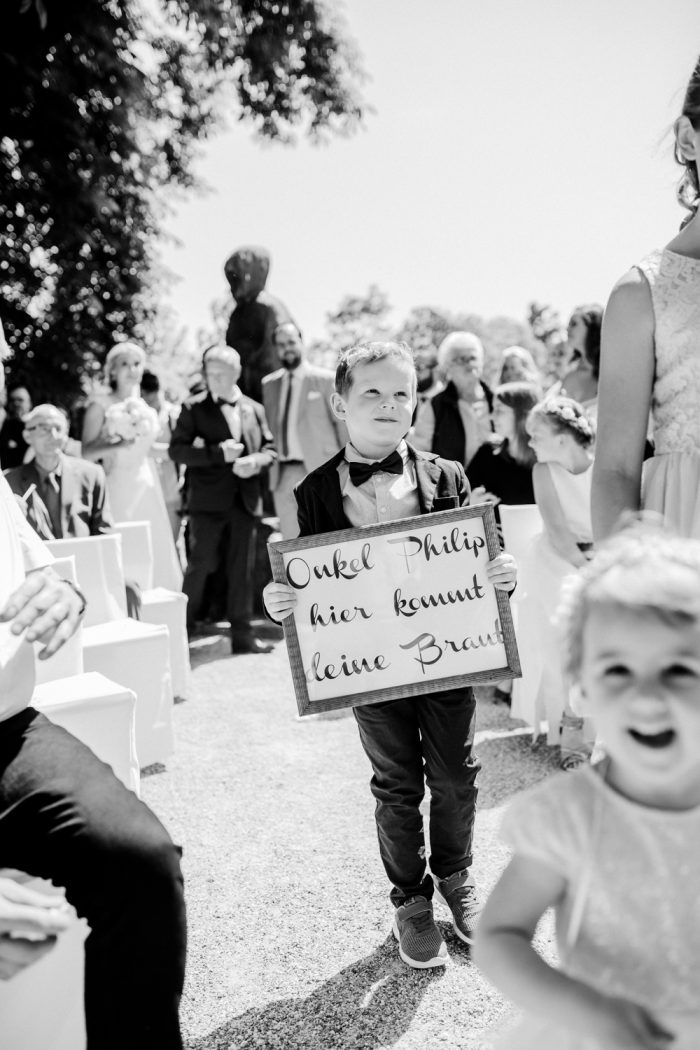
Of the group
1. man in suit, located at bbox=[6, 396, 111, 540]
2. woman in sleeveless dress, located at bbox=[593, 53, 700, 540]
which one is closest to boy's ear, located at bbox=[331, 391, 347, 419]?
woman in sleeveless dress, located at bbox=[593, 53, 700, 540]

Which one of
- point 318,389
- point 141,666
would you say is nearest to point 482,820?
point 141,666

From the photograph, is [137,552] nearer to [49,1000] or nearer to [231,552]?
[231,552]

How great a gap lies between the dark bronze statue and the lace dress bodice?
6.74m

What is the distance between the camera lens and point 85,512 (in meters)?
4.98

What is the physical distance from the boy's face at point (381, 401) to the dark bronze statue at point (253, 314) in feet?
19.3

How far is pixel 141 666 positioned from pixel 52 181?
411 inches

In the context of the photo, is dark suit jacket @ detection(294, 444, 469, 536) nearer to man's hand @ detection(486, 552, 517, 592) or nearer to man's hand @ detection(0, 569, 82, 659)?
man's hand @ detection(486, 552, 517, 592)

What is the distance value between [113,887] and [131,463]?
5.01m

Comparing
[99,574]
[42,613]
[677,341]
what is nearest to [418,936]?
[42,613]

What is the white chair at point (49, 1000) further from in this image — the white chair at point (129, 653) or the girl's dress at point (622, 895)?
the white chair at point (129, 653)

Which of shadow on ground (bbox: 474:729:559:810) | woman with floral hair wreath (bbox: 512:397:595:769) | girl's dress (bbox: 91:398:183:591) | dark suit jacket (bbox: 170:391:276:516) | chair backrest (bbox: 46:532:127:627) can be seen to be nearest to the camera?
shadow on ground (bbox: 474:729:559:810)

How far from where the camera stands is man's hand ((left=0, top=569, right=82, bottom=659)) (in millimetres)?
1746

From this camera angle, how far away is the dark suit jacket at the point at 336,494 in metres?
2.50

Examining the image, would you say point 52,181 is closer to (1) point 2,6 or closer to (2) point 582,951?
(1) point 2,6
